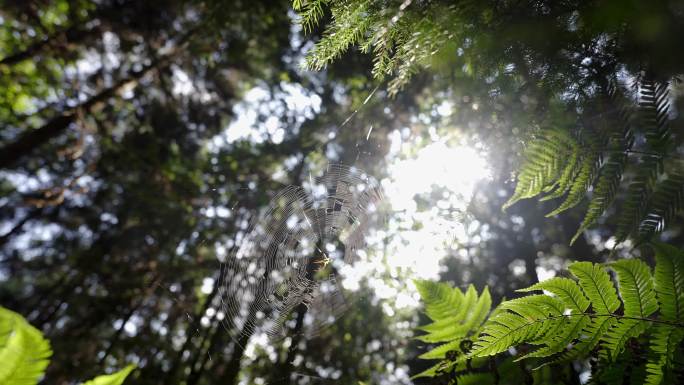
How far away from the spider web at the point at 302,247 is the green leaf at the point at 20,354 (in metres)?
2.34

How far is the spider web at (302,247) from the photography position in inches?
136

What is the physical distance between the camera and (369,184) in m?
3.37

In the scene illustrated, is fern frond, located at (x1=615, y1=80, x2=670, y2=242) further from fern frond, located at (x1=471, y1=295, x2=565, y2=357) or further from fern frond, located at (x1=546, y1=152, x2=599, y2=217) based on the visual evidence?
fern frond, located at (x1=471, y1=295, x2=565, y2=357)

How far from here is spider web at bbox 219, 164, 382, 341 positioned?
3443 millimetres

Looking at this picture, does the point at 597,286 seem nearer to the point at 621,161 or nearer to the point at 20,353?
the point at 621,161

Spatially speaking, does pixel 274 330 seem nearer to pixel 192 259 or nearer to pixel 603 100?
pixel 603 100

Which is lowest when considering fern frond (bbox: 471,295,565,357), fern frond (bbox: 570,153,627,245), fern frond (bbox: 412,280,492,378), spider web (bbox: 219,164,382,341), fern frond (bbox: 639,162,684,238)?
fern frond (bbox: 471,295,565,357)

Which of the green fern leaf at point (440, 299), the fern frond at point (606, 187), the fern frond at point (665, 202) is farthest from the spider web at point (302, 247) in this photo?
the fern frond at point (665, 202)

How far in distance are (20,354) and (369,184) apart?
8.80 ft

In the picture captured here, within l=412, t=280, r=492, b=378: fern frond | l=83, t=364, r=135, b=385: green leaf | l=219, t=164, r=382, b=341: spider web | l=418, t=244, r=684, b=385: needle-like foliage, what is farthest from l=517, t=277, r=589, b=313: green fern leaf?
l=219, t=164, r=382, b=341: spider web

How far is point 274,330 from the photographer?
384 cm

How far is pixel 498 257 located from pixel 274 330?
7488 millimetres

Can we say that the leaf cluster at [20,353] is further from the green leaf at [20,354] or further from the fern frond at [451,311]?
the fern frond at [451,311]

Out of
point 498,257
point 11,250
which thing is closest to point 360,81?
point 498,257
